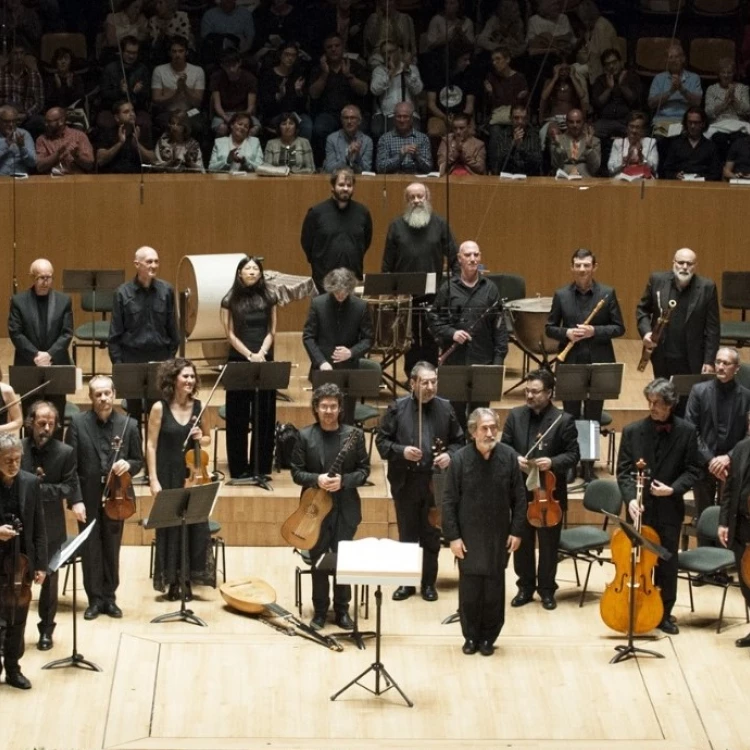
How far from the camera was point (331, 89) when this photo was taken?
47.2 feet

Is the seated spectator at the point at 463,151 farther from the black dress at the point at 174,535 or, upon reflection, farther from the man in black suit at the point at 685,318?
the black dress at the point at 174,535

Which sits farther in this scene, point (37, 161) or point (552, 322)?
point (37, 161)

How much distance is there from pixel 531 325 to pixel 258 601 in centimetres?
333

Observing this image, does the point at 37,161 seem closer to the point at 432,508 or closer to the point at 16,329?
the point at 16,329

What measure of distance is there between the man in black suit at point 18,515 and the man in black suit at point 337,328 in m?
2.68

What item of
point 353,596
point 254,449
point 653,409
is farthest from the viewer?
point 254,449

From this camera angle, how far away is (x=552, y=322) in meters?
11.7

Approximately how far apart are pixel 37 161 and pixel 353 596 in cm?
484

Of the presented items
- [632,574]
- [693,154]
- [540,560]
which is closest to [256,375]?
[540,560]

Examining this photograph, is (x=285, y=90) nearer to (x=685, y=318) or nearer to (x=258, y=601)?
(x=685, y=318)

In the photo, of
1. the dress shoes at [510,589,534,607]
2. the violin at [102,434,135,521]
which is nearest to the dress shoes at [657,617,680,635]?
the dress shoes at [510,589,534,607]

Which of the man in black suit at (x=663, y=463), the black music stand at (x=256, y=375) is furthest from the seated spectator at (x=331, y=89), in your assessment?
the man in black suit at (x=663, y=463)

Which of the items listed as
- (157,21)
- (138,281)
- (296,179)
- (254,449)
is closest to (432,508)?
(254,449)

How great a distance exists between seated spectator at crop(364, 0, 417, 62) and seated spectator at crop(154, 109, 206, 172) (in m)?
1.59
